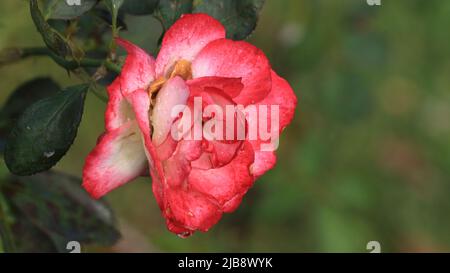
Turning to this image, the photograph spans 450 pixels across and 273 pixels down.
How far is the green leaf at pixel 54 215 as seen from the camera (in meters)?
0.99

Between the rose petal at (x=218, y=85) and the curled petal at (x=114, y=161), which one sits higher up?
the rose petal at (x=218, y=85)

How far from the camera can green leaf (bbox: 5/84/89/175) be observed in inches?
28.9

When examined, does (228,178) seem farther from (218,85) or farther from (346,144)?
(346,144)

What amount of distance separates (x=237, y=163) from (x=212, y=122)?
0.16 ft

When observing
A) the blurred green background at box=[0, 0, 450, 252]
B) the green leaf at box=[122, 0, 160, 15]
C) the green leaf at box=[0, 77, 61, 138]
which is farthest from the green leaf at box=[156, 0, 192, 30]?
the blurred green background at box=[0, 0, 450, 252]

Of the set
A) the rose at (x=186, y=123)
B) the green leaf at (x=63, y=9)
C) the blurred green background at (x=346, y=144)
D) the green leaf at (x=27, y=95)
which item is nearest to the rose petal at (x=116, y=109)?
the rose at (x=186, y=123)

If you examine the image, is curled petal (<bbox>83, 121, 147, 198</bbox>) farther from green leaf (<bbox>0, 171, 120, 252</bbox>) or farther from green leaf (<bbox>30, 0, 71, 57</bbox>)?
green leaf (<bbox>0, 171, 120, 252</bbox>)

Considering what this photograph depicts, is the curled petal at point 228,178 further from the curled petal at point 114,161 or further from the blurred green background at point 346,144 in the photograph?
the blurred green background at point 346,144

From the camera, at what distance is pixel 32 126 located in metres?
0.74

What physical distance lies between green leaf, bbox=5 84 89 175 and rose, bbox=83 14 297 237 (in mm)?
68

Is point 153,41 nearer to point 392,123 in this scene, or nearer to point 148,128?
point 148,128

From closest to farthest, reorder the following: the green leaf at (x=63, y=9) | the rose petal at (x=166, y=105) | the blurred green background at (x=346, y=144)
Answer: the rose petal at (x=166, y=105), the green leaf at (x=63, y=9), the blurred green background at (x=346, y=144)

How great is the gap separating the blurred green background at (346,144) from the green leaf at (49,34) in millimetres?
847

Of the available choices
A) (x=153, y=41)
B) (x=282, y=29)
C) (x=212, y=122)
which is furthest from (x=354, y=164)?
(x=212, y=122)
